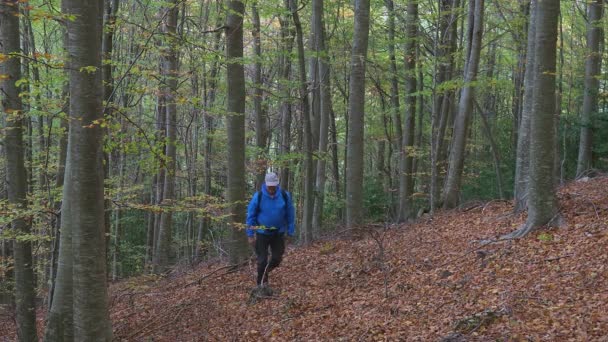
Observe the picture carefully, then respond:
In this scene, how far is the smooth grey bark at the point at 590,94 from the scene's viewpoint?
14086 mm

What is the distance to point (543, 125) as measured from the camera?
7207 millimetres

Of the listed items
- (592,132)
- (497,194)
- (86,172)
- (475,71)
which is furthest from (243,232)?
(592,132)

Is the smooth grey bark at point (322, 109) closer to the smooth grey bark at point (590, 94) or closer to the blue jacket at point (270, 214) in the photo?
the blue jacket at point (270, 214)

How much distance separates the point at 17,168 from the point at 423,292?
6.48m

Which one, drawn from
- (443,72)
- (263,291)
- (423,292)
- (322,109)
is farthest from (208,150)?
(423,292)

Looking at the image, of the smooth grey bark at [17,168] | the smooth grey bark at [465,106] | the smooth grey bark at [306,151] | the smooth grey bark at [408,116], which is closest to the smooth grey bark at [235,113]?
the smooth grey bark at [306,151]

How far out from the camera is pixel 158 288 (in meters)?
11.4

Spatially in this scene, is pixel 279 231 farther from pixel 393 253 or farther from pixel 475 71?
pixel 475 71

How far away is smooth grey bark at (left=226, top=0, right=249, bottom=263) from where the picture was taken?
9.78 m

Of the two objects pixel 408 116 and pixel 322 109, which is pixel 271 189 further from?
pixel 408 116

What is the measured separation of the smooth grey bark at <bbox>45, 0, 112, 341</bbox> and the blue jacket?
2767mm

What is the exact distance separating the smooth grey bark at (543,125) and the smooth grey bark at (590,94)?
7.22 m

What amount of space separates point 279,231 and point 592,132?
10938 millimetres

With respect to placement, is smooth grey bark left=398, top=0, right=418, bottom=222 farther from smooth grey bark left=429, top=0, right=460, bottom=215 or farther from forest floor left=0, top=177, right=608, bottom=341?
forest floor left=0, top=177, right=608, bottom=341
